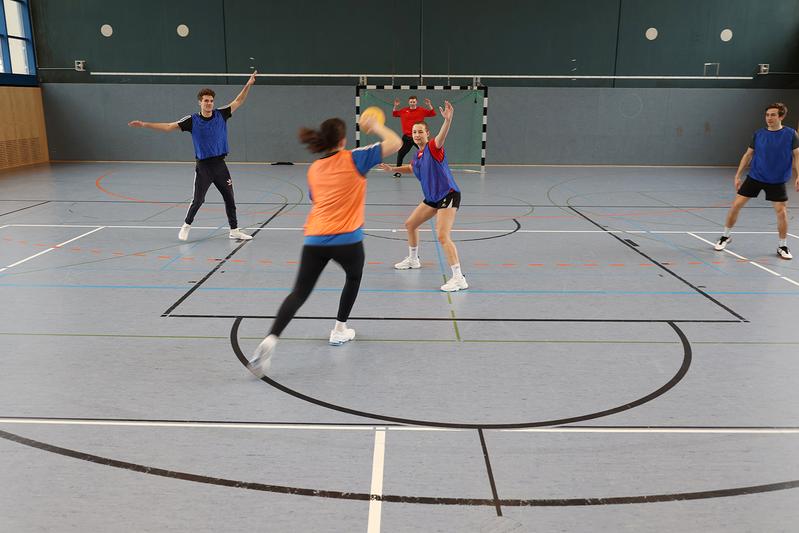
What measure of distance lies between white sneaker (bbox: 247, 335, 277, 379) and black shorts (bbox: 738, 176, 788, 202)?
6.28 metres

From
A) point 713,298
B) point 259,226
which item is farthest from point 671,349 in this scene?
point 259,226

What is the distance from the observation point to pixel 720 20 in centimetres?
1677

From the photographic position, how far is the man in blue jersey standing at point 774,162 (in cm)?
716

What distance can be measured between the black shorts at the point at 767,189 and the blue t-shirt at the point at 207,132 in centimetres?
651

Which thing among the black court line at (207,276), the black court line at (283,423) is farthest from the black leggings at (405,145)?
the black court line at (283,423)

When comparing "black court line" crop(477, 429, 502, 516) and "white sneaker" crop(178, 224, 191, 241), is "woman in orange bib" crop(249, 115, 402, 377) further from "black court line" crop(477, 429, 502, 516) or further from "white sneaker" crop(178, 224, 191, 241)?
"white sneaker" crop(178, 224, 191, 241)

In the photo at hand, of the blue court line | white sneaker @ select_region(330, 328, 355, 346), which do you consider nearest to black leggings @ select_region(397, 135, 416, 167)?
the blue court line

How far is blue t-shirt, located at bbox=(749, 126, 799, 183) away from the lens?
23.6 ft

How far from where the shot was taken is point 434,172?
239 inches

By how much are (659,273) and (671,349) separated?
2338mm

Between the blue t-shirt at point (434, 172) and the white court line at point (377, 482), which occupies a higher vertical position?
the blue t-shirt at point (434, 172)

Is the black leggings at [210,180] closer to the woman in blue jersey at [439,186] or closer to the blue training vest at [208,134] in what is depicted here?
the blue training vest at [208,134]

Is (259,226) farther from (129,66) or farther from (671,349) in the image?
(129,66)

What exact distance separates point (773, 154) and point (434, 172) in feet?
14.0
